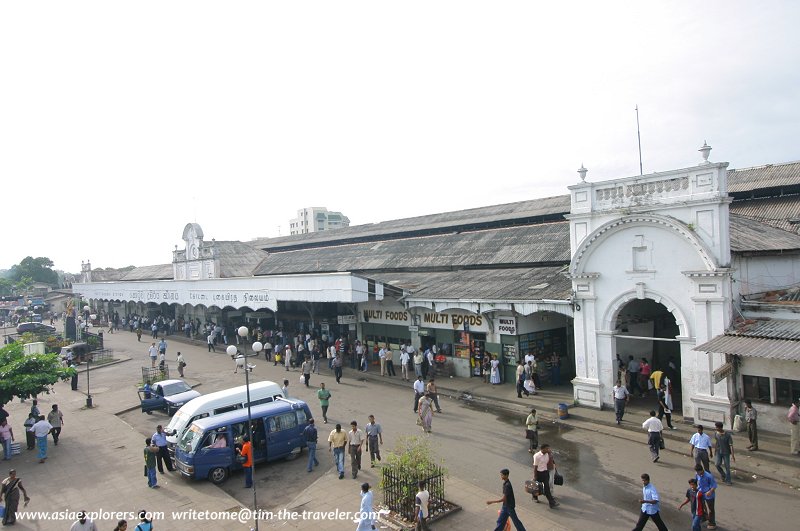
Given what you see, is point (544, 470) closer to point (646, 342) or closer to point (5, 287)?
point (646, 342)

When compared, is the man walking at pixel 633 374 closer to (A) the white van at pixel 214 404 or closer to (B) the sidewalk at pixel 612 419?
(B) the sidewalk at pixel 612 419

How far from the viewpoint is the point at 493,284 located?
2262 centimetres

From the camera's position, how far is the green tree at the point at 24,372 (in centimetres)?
1647

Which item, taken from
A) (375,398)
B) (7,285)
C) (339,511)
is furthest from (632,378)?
(7,285)

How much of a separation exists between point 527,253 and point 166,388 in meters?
16.6

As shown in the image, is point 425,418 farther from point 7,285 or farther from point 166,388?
point 7,285

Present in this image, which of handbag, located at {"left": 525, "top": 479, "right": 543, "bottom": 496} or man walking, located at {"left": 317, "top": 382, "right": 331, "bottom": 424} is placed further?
man walking, located at {"left": 317, "top": 382, "right": 331, "bottom": 424}

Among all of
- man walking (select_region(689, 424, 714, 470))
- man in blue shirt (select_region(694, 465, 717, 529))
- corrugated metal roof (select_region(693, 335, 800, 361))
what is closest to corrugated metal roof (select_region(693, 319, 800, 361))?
corrugated metal roof (select_region(693, 335, 800, 361))

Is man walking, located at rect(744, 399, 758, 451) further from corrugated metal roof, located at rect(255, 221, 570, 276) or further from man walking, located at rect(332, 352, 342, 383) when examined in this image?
man walking, located at rect(332, 352, 342, 383)

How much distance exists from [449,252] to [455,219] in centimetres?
593

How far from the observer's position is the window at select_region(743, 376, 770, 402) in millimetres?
14188

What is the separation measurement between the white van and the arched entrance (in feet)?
40.2

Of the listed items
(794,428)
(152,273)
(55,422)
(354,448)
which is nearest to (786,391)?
(794,428)

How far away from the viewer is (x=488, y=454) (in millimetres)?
14000
